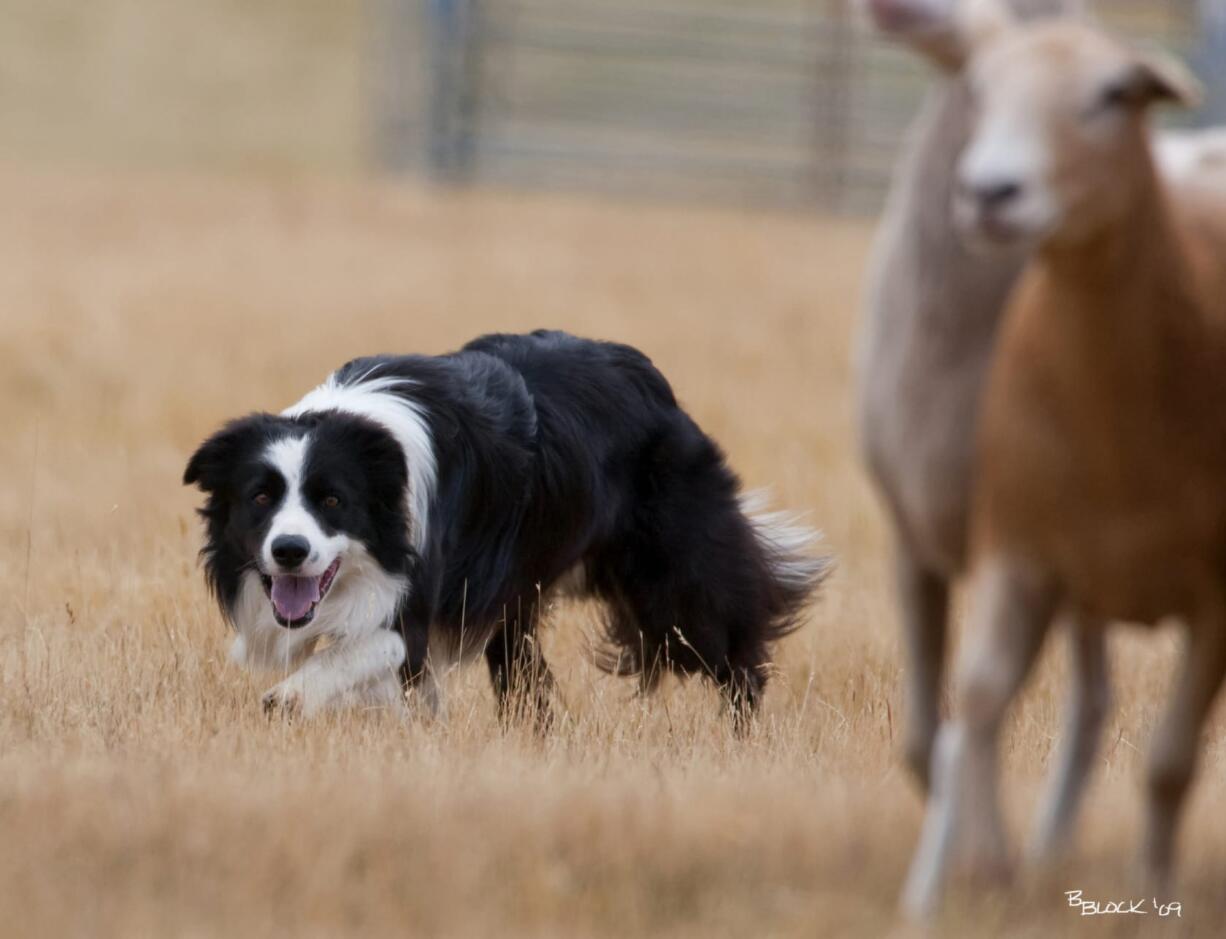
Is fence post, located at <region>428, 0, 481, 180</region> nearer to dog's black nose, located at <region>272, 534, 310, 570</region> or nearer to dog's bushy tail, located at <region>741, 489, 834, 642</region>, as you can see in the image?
dog's bushy tail, located at <region>741, 489, 834, 642</region>

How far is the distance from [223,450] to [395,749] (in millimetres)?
1369

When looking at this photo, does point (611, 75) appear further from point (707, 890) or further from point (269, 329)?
point (707, 890)

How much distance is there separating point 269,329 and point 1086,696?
9.77m

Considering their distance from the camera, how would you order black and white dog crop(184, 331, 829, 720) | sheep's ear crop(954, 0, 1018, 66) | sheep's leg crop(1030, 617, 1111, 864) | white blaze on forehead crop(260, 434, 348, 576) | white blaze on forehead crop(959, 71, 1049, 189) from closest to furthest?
white blaze on forehead crop(959, 71, 1049, 189)
sheep's ear crop(954, 0, 1018, 66)
sheep's leg crop(1030, 617, 1111, 864)
white blaze on forehead crop(260, 434, 348, 576)
black and white dog crop(184, 331, 829, 720)

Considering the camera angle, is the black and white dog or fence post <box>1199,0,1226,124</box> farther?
fence post <box>1199,0,1226,124</box>

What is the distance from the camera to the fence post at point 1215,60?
66.7ft

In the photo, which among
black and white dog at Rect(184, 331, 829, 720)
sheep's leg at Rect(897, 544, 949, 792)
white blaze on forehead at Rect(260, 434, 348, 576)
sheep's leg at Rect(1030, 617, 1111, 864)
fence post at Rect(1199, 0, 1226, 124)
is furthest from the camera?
fence post at Rect(1199, 0, 1226, 124)

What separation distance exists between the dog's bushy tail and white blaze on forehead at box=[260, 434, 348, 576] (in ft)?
5.07

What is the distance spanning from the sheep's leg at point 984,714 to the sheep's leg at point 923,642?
28 cm

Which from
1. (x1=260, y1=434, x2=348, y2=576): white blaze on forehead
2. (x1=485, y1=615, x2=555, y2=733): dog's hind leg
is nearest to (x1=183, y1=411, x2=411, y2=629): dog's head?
(x1=260, y1=434, x2=348, y2=576): white blaze on forehead

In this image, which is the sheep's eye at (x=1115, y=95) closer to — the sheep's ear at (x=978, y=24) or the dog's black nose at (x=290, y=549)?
the sheep's ear at (x=978, y=24)

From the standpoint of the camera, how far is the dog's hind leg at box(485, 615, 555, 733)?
5.62 metres

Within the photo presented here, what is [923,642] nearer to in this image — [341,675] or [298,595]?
[341,675]

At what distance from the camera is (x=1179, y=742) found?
3281 mm
